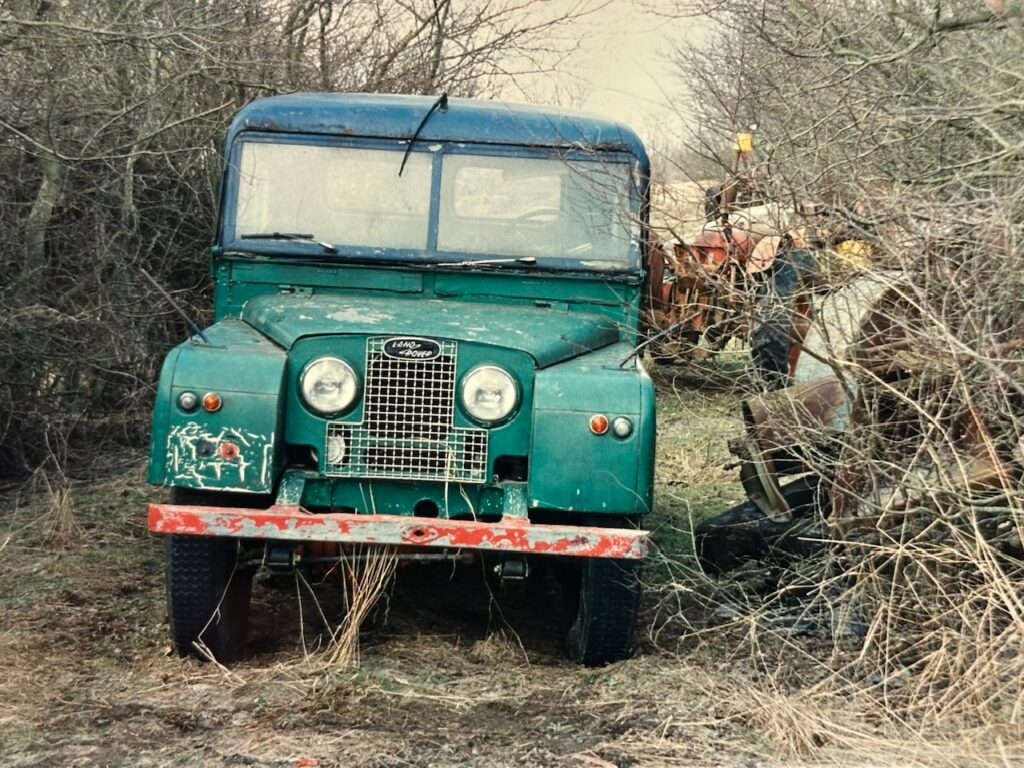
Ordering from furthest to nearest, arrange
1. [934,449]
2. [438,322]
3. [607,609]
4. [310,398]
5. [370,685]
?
[438,322] → [607,609] → [310,398] → [370,685] → [934,449]

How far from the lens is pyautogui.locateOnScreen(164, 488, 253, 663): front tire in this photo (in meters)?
4.67

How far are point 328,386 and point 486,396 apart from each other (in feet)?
1.75

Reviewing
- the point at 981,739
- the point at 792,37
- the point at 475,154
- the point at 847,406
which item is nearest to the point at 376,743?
the point at 981,739

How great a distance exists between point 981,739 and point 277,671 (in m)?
2.26

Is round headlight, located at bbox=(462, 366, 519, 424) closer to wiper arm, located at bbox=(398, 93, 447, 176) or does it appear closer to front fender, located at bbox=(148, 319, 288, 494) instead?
front fender, located at bbox=(148, 319, 288, 494)

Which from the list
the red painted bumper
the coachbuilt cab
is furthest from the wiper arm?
the red painted bumper

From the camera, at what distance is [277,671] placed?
470cm

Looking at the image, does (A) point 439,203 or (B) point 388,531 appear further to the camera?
(A) point 439,203

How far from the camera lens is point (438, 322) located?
4969 millimetres

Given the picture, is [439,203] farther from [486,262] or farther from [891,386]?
[891,386]

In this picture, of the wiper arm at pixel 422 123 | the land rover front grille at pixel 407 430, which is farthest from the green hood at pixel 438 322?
the wiper arm at pixel 422 123

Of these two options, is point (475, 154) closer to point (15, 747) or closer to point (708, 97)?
point (15, 747)

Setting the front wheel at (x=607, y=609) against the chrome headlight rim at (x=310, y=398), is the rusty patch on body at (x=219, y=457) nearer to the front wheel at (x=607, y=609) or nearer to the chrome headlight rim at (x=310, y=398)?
the chrome headlight rim at (x=310, y=398)

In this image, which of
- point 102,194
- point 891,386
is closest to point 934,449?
point 891,386
